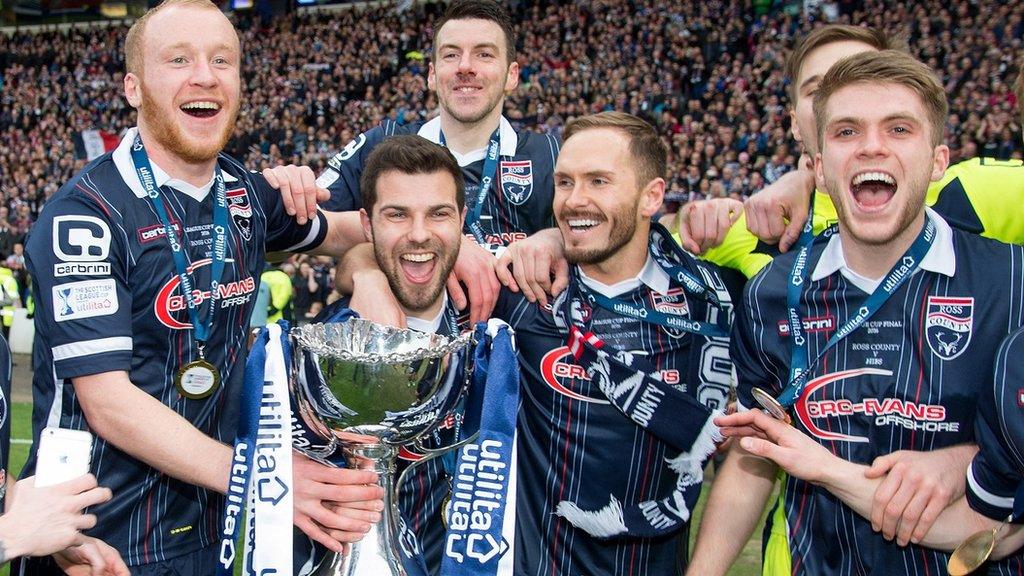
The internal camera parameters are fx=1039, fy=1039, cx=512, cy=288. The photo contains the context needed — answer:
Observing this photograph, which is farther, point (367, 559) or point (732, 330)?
point (732, 330)

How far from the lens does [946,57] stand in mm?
16438

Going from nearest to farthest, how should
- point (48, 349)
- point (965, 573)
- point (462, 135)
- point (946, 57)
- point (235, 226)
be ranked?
point (965, 573)
point (48, 349)
point (235, 226)
point (462, 135)
point (946, 57)

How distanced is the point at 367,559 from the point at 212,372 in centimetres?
77

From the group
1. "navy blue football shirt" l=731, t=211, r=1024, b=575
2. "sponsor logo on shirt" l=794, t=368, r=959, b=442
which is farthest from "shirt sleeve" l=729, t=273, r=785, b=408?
"sponsor logo on shirt" l=794, t=368, r=959, b=442

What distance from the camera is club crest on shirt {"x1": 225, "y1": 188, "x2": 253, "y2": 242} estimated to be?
9.91 ft

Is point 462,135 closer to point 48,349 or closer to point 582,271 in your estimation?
point 582,271

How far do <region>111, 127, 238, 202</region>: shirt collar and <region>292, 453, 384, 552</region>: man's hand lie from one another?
2.87ft

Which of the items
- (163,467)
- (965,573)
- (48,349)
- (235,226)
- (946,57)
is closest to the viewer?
(965,573)

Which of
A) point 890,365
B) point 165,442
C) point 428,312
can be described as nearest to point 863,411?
point 890,365

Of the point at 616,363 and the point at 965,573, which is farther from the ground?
the point at 616,363

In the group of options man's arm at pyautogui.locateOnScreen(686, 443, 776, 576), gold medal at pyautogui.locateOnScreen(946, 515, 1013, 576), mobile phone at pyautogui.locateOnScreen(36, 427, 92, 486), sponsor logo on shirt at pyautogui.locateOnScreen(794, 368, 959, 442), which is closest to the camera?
mobile phone at pyautogui.locateOnScreen(36, 427, 92, 486)

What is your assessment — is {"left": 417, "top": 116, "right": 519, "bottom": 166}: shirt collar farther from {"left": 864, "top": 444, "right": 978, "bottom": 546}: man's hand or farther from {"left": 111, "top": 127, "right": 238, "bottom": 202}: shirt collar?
{"left": 864, "top": 444, "right": 978, "bottom": 546}: man's hand

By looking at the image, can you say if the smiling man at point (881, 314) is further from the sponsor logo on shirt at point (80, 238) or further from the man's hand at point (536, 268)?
the sponsor logo on shirt at point (80, 238)

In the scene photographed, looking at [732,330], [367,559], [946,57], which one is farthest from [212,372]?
[946,57]
